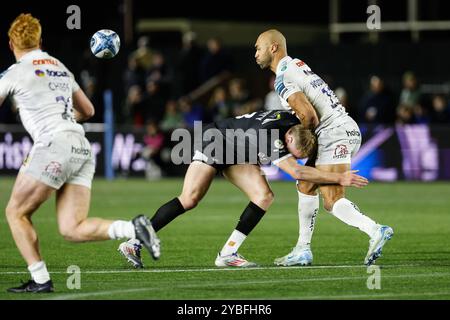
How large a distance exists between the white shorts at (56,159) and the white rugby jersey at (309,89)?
240 cm

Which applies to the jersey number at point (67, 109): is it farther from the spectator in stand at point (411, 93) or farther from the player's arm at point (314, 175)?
the spectator in stand at point (411, 93)

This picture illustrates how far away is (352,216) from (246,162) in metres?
1.09

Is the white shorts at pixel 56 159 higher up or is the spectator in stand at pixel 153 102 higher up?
the spectator in stand at pixel 153 102

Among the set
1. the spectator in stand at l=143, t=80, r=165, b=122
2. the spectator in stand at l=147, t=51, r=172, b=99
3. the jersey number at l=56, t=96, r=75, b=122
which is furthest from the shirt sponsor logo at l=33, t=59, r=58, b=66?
the spectator in stand at l=147, t=51, r=172, b=99

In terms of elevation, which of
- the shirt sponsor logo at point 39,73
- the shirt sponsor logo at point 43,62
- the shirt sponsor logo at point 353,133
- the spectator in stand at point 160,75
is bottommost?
the shirt sponsor logo at point 353,133

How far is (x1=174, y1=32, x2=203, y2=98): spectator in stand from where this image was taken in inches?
1087

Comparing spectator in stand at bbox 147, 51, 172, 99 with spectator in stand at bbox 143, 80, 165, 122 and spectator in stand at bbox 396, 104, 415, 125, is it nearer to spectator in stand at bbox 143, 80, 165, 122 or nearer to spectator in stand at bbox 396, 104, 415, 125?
spectator in stand at bbox 143, 80, 165, 122

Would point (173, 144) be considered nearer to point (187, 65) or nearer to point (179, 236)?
point (187, 65)

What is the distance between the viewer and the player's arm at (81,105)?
9268 mm

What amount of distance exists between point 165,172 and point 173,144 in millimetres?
752

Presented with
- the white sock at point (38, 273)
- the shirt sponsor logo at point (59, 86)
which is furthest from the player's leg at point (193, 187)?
the white sock at point (38, 273)

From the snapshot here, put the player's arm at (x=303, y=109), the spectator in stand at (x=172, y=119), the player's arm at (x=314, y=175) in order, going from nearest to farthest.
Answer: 1. the player's arm at (x=314, y=175)
2. the player's arm at (x=303, y=109)
3. the spectator in stand at (x=172, y=119)

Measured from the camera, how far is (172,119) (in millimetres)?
25906

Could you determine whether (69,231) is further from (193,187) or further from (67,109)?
(193,187)
